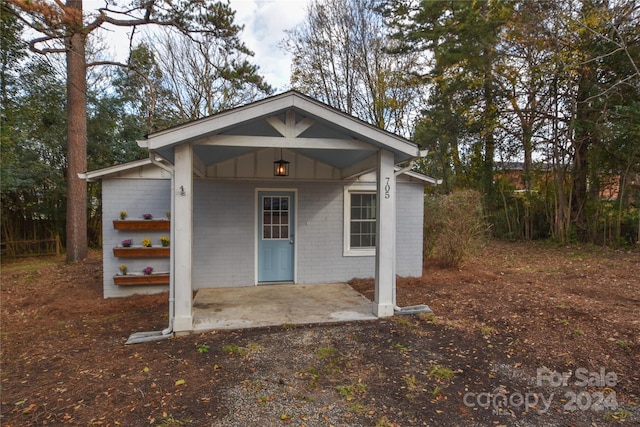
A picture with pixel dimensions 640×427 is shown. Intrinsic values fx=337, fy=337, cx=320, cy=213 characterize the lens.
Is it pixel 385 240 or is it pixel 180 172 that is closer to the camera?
pixel 180 172

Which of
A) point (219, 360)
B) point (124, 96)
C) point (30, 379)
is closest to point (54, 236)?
point (124, 96)

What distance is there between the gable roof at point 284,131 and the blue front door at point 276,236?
188 centimetres

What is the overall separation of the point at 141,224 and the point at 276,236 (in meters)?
2.29

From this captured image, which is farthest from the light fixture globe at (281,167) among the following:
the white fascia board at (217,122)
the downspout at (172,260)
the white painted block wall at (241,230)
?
the downspout at (172,260)

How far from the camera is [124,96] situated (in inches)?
455

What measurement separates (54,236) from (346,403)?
10931 mm

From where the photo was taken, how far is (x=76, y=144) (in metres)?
7.97

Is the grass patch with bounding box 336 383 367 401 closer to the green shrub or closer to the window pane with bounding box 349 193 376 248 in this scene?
the window pane with bounding box 349 193 376 248

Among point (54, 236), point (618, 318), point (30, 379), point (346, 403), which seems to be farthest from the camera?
point (54, 236)

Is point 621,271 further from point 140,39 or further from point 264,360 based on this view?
point 140,39

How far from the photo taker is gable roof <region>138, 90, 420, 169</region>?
377 centimetres

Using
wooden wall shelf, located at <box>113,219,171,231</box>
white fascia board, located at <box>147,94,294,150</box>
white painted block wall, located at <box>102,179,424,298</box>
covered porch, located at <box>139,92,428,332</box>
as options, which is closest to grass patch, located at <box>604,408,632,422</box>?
covered porch, located at <box>139,92,428,332</box>

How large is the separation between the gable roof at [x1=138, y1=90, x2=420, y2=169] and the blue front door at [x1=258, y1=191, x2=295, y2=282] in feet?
6.16

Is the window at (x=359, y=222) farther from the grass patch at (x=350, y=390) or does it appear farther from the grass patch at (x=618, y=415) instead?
the grass patch at (x=618, y=415)
